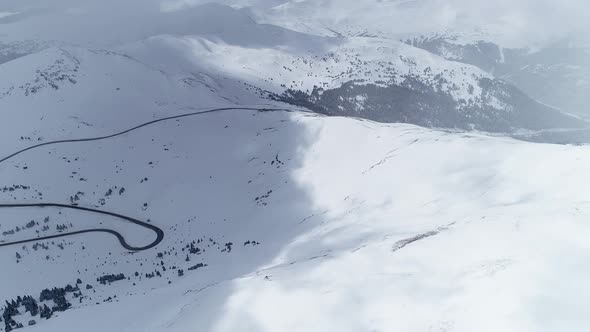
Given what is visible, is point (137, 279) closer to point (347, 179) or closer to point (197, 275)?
point (197, 275)

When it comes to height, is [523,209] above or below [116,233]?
above

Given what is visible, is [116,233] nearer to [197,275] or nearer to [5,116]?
[197,275]

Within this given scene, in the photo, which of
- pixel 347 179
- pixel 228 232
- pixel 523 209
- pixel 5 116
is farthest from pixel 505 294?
pixel 5 116

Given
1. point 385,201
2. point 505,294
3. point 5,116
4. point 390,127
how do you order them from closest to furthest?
point 505,294 < point 385,201 < point 390,127 < point 5,116

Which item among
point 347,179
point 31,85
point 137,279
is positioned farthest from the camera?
point 31,85

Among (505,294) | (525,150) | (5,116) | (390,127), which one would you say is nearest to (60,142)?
(5,116)

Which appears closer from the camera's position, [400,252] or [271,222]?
[400,252]

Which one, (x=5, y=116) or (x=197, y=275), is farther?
(x=5, y=116)

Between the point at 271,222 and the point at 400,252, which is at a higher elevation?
the point at 400,252

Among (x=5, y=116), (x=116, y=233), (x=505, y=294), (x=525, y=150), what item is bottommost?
(x=116, y=233)
